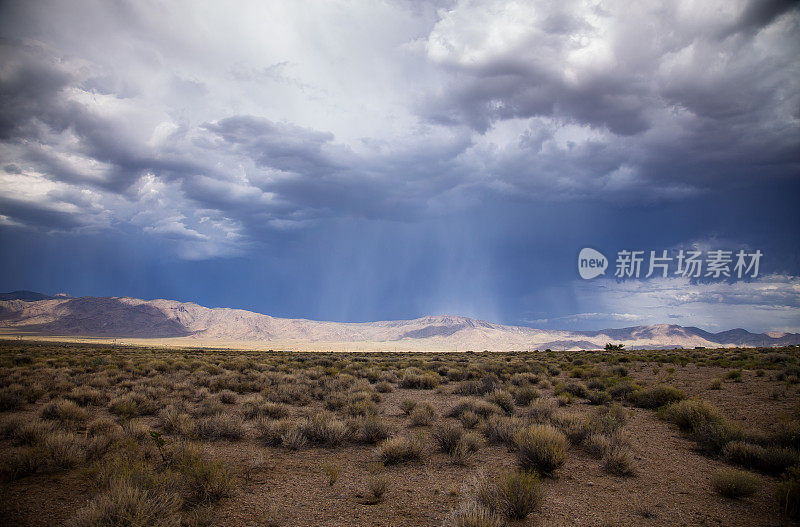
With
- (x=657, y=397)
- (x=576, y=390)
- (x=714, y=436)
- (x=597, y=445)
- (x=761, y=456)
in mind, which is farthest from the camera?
(x=576, y=390)

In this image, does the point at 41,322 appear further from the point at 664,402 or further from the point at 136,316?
the point at 664,402

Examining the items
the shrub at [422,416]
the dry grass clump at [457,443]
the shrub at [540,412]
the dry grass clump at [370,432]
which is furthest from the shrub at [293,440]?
the shrub at [540,412]

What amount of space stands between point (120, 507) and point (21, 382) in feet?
55.1

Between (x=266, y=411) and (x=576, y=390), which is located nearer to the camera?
(x=266, y=411)

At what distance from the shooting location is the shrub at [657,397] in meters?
14.1

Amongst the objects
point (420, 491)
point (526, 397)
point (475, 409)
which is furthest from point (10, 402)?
point (526, 397)

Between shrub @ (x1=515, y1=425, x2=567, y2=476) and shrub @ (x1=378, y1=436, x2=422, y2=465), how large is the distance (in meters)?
2.34

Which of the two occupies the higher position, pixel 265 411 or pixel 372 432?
pixel 372 432

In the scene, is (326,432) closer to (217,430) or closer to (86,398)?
(217,430)

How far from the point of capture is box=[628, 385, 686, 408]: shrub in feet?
46.2

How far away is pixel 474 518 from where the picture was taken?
16.3 ft

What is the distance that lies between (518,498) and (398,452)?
3.35 metres

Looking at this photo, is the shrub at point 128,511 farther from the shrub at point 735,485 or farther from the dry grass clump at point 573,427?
the shrub at point 735,485

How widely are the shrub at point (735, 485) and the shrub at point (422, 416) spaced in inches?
285
